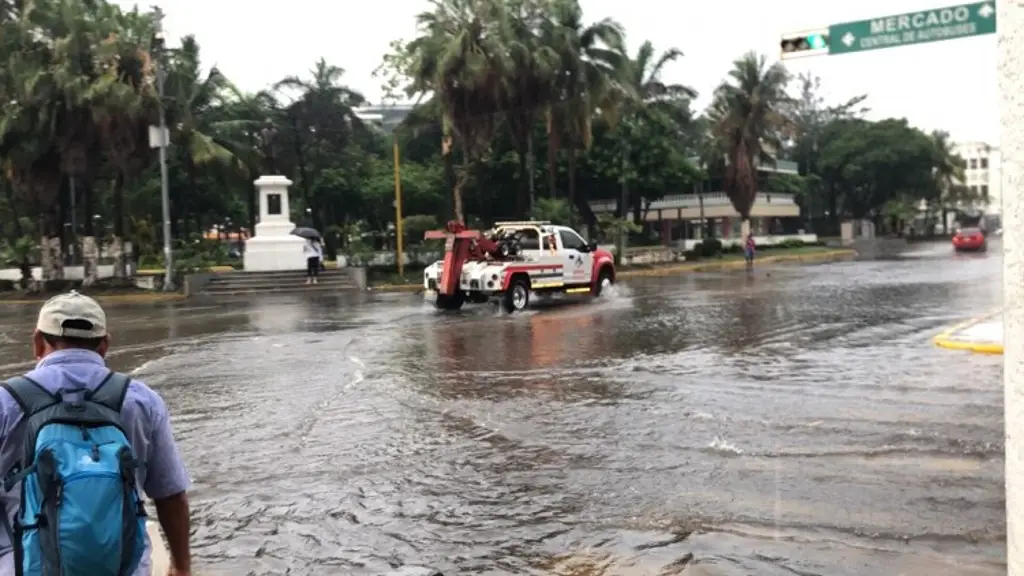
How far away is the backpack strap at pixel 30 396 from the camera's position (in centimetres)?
269

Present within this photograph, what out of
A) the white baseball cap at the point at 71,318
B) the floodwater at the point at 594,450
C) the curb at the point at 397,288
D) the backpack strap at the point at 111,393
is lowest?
the floodwater at the point at 594,450

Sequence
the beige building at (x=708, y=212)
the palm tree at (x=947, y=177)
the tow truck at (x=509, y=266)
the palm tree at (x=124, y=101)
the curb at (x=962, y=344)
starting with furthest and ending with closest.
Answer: the palm tree at (x=947, y=177)
the beige building at (x=708, y=212)
the palm tree at (x=124, y=101)
the tow truck at (x=509, y=266)
the curb at (x=962, y=344)

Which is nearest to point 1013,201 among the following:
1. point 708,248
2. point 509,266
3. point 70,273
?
point 509,266


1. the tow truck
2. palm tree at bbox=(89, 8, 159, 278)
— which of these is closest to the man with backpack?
the tow truck

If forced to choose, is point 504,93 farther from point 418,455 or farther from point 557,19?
point 418,455

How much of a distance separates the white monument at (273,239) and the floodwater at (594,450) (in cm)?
1885

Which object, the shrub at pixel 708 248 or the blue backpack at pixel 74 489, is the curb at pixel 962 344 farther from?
the shrub at pixel 708 248

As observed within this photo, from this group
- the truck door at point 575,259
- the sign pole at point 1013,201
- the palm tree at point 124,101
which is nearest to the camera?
the sign pole at point 1013,201

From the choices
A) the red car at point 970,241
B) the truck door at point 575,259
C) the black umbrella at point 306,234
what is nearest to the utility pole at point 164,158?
the black umbrella at point 306,234

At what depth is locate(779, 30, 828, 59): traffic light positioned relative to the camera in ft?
32.3

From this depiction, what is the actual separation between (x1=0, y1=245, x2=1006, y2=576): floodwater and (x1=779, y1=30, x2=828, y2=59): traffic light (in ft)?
11.7

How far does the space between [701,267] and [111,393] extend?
40.7 metres

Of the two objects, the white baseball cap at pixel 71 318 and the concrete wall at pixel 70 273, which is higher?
the white baseball cap at pixel 71 318

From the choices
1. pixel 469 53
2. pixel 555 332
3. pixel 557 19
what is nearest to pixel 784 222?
pixel 557 19
